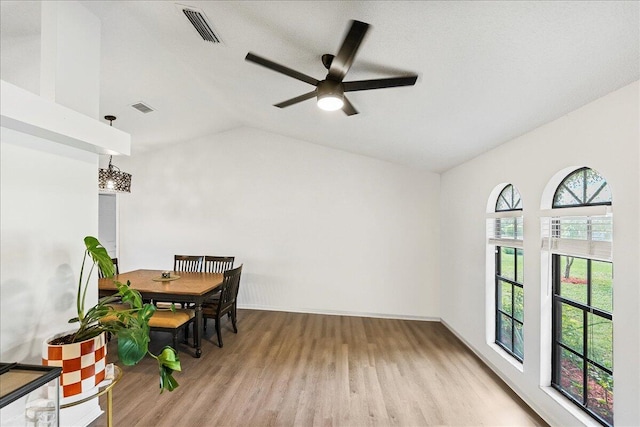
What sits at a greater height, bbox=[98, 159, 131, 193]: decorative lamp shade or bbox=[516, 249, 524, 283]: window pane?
bbox=[98, 159, 131, 193]: decorative lamp shade

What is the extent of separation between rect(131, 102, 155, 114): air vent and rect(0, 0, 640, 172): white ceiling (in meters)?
0.08

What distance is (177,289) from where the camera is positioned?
135 inches

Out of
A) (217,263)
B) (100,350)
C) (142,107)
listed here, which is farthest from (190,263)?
(100,350)

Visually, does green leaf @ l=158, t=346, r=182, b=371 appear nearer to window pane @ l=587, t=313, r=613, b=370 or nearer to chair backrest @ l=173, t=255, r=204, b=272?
window pane @ l=587, t=313, r=613, b=370

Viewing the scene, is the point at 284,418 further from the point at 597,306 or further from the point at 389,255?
the point at 389,255

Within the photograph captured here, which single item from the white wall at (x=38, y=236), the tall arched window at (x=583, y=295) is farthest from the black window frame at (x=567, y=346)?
the white wall at (x=38, y=236)

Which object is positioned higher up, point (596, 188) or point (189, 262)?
point (596, 188)

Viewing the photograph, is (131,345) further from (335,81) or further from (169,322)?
(335,81)

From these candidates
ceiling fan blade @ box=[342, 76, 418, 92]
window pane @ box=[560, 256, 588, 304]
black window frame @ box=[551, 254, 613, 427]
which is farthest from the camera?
window pane @ box=[560, 256, 588, 304]

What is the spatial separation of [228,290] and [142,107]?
103 inches

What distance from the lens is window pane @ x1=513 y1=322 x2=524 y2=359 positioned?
296cm

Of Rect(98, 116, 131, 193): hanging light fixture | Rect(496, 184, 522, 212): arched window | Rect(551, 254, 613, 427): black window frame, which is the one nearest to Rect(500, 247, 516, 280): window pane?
Rect(496, 184, 522, 212): arched window

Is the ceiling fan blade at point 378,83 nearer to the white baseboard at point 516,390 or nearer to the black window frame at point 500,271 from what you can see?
the black window frame at point 500,271

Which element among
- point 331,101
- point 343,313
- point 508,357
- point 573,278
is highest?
point 331,101
